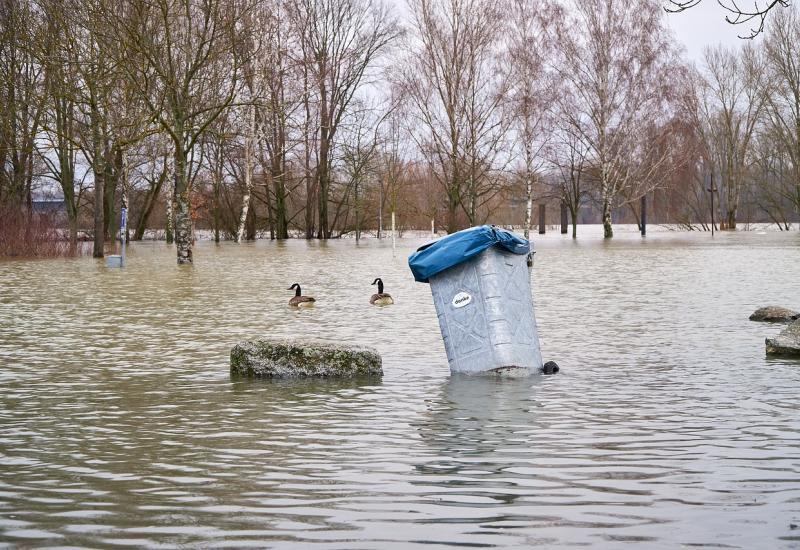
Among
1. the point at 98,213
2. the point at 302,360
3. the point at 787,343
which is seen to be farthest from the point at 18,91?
the point at 787,343

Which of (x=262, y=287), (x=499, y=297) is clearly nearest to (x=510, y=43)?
(x=262, y=287)

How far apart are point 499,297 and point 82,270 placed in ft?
74.6

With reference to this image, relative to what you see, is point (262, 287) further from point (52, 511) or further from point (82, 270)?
point (52, 511)

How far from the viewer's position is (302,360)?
33.2 feet

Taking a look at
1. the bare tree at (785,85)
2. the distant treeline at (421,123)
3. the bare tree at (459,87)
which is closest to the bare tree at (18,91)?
the distant treeline at (421,123)

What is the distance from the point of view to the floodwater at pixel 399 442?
499 centimetres

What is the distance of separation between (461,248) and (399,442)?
3175 mm

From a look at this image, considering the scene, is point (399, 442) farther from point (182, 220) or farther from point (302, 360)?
point (182, 220)

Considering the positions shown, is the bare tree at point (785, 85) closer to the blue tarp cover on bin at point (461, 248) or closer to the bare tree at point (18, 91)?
the bare tree at point (18, 91)

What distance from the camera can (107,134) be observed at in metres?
36.2

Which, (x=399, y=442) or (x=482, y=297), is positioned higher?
(x=482, y=297)

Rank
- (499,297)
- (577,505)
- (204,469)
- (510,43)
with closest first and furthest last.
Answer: (577,505) → (204,469) → (499,297) → (510,43)

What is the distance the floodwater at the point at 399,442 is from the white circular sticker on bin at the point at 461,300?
74 centimetres

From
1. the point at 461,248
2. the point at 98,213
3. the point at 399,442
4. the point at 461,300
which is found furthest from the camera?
the point at 98,213
